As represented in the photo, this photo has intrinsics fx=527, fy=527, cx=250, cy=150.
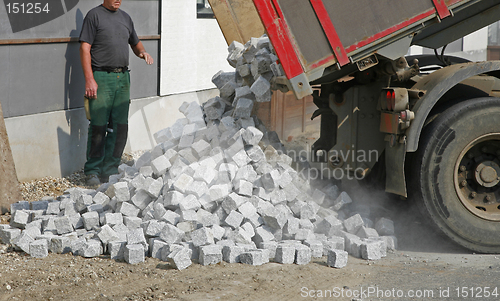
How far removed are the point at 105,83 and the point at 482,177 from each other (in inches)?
182

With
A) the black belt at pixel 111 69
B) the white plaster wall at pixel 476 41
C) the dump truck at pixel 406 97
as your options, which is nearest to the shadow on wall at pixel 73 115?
the black belt at pixel 111 69

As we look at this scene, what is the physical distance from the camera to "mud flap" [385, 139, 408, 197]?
15.3 ft

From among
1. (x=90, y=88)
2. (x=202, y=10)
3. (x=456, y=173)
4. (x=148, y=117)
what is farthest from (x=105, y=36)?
(x=456, y=173)

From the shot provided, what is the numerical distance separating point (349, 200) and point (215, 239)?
151 cm

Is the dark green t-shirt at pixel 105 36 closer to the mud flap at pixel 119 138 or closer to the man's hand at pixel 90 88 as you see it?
the man's hand at pixel 90 88

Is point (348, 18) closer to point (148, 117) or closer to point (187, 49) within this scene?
point (148, 117)

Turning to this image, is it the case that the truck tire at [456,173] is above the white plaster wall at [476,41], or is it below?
below

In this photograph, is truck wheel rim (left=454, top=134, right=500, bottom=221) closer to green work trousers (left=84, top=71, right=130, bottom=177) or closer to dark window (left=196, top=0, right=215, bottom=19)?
green work trousers (left=84, top=71, right=130, bottom=177)

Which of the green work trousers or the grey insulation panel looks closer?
the grey insulation panel

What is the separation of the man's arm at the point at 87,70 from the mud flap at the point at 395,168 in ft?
12.4

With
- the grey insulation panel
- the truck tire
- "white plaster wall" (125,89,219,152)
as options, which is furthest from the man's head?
the truck tire

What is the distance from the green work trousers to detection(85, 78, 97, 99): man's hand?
9cm

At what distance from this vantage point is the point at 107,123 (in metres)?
7.04

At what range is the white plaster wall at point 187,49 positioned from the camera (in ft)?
29.6
